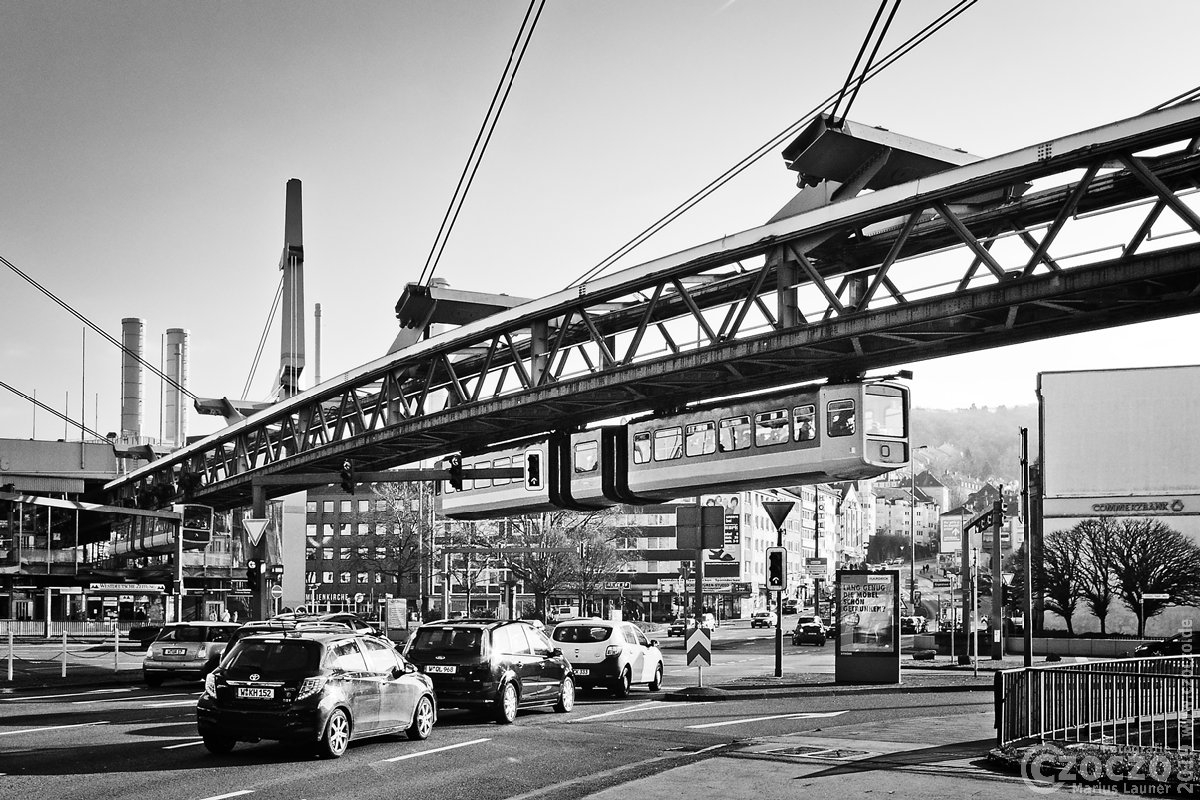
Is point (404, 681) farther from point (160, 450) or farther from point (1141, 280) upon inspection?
point (160, 450)

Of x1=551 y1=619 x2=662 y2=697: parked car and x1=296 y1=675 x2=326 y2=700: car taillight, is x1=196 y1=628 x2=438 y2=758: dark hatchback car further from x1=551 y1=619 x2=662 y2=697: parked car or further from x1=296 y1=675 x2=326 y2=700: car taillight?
x1=551 y1=619 x2=662 y2=697: parked car

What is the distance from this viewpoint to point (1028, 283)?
776 inches

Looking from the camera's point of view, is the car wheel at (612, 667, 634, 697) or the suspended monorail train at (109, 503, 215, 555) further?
the suspended monorail train at (109, 503, 215, 555)

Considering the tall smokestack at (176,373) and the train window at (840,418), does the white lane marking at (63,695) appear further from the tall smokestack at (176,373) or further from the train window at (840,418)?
the tall smokestack at (176,373)

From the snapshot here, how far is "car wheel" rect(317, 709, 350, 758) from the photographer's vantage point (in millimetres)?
15234

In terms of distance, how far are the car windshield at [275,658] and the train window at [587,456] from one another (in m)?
15.9

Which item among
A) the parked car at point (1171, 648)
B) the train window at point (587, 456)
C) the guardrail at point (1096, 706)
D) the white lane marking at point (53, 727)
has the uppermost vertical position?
the train window at point (587, 456)

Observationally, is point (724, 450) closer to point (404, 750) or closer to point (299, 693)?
point (404, 750)

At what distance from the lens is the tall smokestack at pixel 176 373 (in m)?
101

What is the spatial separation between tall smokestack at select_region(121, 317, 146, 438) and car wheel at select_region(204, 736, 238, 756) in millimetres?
82650

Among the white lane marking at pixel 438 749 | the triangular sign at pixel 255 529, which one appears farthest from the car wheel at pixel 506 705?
the triangular sign at pixel 255 529

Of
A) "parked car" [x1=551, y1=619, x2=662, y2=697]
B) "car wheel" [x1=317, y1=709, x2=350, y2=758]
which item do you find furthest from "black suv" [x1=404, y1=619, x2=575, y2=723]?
"parked car" [x1=551, y1=619, x2=662, y2=697]

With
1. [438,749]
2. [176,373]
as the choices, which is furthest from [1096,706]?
[176,373]

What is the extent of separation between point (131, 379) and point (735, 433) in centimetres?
7789
